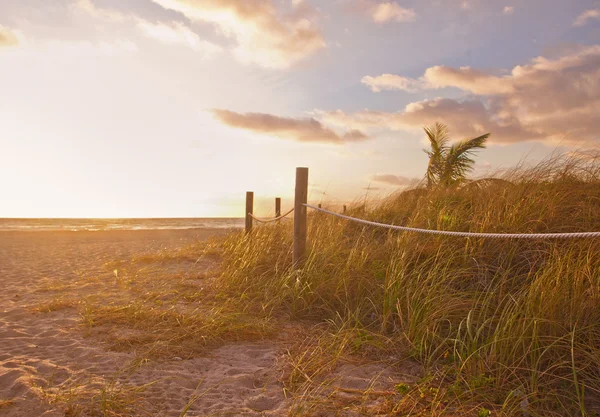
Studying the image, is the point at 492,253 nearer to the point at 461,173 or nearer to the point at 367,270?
the point at 367,270

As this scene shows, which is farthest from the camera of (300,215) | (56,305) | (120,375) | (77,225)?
(77,225)

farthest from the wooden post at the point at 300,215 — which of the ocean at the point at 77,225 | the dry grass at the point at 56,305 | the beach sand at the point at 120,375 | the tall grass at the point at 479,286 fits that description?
the ocean at the point at 77,225

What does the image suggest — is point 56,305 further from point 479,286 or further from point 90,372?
point 479,286

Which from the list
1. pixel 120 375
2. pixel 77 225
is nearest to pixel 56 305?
pixel 120 375

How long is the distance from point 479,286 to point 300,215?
212cm

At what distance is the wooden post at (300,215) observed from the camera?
4902 millimetres

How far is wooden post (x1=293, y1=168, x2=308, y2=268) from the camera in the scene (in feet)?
16.1

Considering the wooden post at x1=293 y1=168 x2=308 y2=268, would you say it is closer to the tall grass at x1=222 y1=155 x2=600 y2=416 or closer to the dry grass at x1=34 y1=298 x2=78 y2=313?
the tall grass at x1=222 y1=155 x2=600 y2=416

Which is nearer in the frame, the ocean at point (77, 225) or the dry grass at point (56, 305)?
the dry grass at point (56, 305)

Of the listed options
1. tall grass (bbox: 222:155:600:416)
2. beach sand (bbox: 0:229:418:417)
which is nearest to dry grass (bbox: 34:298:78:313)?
beach sand (bbox: 0:229:418:417)

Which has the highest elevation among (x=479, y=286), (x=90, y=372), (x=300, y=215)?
(x=300, y=215)

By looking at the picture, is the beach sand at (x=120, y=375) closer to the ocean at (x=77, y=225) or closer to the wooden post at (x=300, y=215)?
the wooden post at (x=300, y=215)

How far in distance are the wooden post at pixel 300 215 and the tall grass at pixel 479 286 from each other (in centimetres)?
17

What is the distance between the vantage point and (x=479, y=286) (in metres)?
3.89
